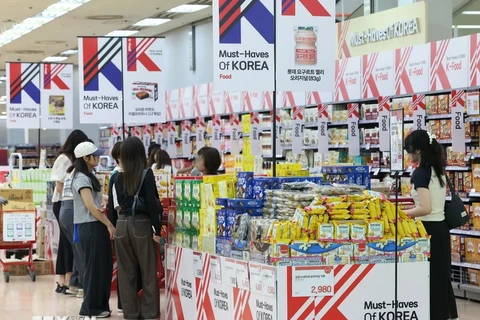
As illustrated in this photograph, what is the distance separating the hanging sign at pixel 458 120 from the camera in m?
9.52

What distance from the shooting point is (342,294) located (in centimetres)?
557

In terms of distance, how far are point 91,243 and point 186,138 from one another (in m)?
9.51

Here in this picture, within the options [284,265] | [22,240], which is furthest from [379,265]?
[22,240]

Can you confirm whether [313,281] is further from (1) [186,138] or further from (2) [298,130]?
(1) [186,138]

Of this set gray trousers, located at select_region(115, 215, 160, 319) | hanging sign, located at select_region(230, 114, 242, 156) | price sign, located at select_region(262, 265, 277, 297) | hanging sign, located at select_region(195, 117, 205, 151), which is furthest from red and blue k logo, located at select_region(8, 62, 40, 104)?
price sign, located at select_region(262, 265, 277, 297)

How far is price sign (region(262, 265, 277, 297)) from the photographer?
5434 mm

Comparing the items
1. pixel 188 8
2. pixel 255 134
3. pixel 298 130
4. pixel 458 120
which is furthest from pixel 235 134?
pixel 458 120

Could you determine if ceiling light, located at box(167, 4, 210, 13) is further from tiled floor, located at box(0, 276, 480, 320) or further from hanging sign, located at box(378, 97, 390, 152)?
tiled floor, located at box(0, 276, 480, 320)

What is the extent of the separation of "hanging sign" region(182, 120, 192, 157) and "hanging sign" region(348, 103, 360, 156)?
6.00 metres

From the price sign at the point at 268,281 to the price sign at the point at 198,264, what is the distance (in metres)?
1.18

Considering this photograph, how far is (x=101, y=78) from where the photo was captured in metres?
10.8

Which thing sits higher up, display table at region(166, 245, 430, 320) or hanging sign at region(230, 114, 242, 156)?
hanging sign at region(230, 114, 242, 156)

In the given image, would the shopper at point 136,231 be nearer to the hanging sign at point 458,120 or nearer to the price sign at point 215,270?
the price sign at point 215,270

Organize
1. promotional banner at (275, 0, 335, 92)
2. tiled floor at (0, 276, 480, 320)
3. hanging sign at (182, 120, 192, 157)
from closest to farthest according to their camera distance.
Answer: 1. promotional banner at (275, 0, 335, 92)
2. tiled floor at (0, 276, 480, 320)
3. hanging sign at (182, 120, 192, 157)
